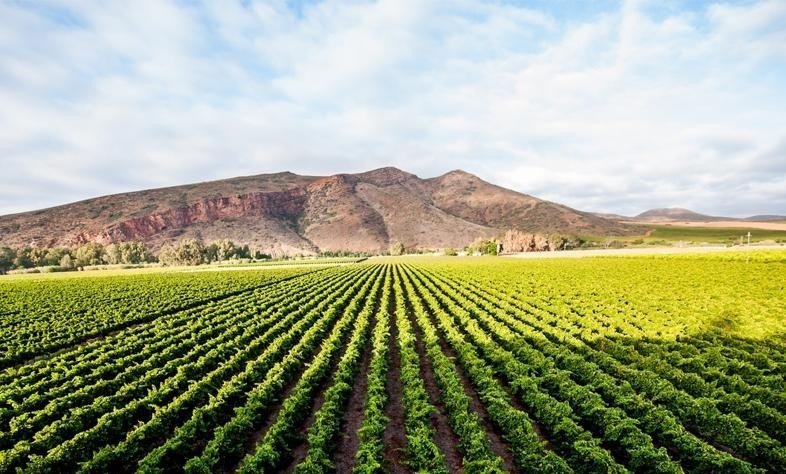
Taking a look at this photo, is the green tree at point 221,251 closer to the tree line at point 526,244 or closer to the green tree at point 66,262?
the green tree at point 66,262

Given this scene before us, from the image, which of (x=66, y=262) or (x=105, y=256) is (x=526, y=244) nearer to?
(x=105, y=256)

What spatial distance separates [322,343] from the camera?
18.2m

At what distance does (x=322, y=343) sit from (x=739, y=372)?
15.6m

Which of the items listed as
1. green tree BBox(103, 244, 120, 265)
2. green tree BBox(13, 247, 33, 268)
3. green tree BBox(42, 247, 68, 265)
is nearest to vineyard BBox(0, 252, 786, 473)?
green tree BBox(42, 247, 68, 265)

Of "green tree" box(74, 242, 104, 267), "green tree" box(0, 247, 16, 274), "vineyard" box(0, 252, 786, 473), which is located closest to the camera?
"vineyard" box(0, 252, 786, 473)

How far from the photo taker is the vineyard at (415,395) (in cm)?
820

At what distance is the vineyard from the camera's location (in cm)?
820

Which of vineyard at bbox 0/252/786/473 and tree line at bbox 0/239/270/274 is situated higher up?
tree line at bbox 0/239/270/274

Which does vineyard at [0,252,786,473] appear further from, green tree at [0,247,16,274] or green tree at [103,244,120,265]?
green tree at [103,244,120,265]

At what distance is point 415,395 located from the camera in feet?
35.6

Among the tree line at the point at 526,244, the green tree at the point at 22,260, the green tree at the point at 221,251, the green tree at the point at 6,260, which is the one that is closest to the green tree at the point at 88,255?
the green tree at the point at 22,260

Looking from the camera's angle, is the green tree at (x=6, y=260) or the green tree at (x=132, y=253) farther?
the green tree at (x=132, y=253)

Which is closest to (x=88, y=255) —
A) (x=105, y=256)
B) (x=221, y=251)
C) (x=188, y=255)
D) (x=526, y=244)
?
(x=105, y=256)

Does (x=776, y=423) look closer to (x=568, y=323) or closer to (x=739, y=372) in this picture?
(x=739, y=372)
